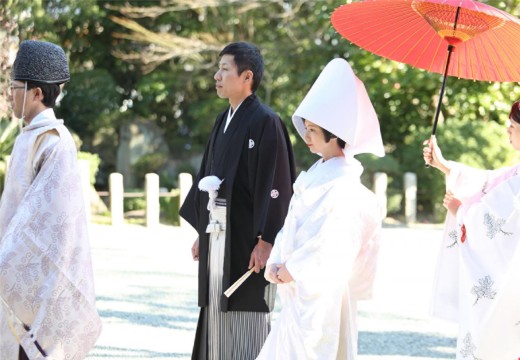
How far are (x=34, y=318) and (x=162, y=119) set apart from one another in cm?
1959

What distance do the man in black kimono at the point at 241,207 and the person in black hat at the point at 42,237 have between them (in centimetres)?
97

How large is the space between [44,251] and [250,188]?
1294mm

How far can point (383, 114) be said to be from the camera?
19125mm

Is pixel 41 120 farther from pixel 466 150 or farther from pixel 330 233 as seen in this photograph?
pixel 466 150

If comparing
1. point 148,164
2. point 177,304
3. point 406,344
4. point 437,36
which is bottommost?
point 148,164

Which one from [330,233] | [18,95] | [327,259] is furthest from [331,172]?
[18,95]

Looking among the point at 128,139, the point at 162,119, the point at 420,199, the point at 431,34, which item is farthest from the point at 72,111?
the point at 431,34

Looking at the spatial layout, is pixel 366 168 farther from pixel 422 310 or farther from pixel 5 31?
pixel 422 310

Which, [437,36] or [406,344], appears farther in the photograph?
[406,344]

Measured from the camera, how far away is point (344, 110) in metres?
3.76

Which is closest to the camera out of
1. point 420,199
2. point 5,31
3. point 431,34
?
point 431,34

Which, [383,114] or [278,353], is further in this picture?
[383,114]

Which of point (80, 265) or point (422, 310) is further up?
point (80, 265)

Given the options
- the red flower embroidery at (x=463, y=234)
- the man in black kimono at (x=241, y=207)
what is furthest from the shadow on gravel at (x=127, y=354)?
the red flower embroidery at (x=463, y=234)
